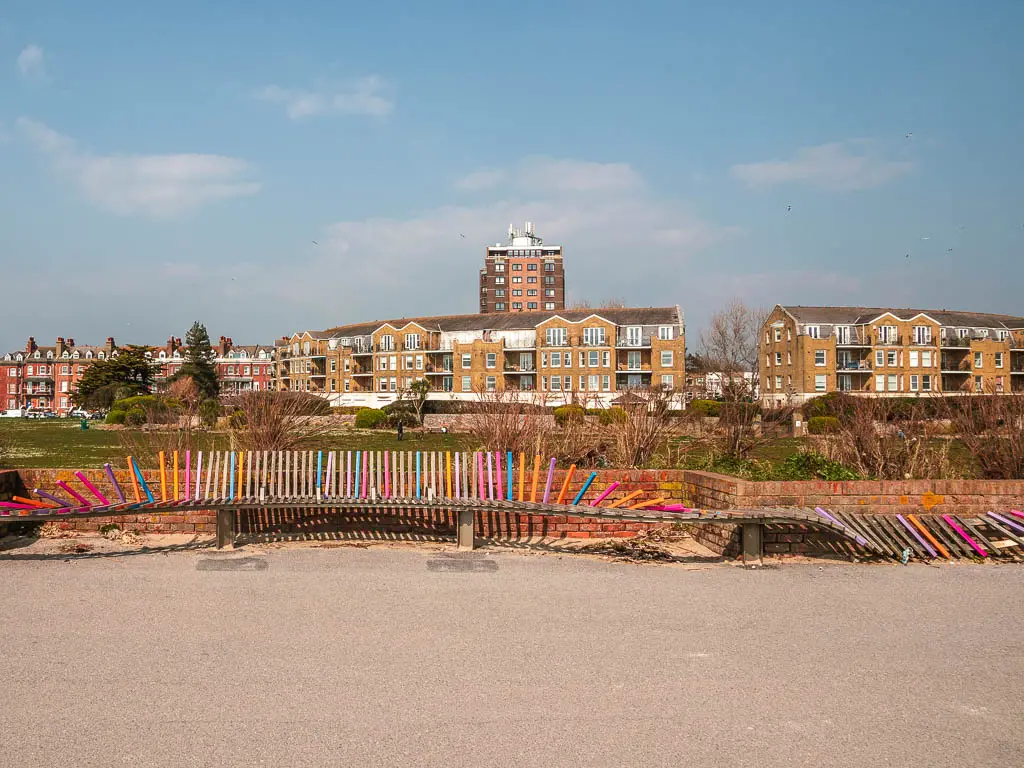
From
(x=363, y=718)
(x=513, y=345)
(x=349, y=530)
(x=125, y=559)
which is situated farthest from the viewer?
(x=513, y=345)

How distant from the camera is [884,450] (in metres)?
11.1

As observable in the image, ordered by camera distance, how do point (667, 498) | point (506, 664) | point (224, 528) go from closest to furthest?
1. point (506, 664)
2. point (224, 528)
3. point (667, 498)

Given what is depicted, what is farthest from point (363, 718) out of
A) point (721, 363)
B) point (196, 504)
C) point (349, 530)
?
point (721, 363)

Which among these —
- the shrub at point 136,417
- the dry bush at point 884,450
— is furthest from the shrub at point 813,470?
the shrub at point 136,417

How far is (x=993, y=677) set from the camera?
5.03 metres

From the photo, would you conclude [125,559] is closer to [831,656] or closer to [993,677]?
[831,656]

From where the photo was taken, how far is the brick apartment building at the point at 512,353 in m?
78.2

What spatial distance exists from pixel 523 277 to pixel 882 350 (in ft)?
217

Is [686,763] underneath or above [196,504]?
underneath

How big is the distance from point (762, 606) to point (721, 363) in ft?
173

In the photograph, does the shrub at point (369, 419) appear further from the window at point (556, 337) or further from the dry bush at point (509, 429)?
the dry bush at point (509, 429)

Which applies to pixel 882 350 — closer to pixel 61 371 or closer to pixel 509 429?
pixel 509 429

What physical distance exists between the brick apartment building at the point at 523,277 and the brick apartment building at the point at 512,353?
4084 cm

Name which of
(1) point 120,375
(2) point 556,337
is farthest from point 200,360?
(2) point 556,337
